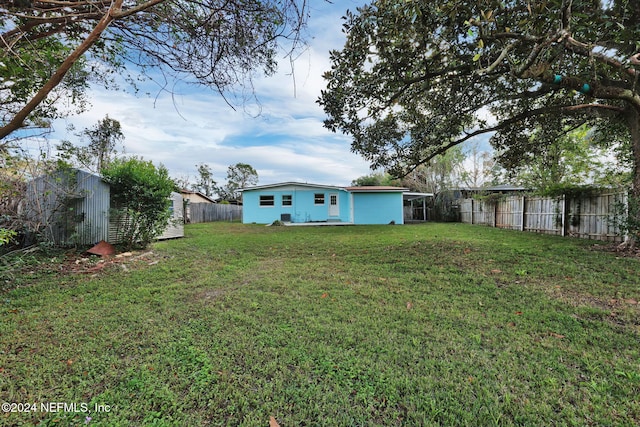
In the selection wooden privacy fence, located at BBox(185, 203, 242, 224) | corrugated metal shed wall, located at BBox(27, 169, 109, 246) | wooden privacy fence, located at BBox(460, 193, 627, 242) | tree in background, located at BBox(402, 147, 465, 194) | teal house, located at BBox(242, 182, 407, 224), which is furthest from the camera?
tree in background, located at BBox(402, 147, 465, 194)

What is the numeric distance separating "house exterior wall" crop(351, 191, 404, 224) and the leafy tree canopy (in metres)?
11.0

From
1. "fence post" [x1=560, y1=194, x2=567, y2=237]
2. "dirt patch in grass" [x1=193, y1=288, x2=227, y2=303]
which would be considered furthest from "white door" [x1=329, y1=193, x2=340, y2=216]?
"dirt patch in grass" [x1=193, y1=288, x2=227, y2=303]

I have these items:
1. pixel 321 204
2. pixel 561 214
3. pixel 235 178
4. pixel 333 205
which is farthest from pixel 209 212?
pixel 561 214

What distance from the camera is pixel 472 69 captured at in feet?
17.5

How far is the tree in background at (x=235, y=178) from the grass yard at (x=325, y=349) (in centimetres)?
3547

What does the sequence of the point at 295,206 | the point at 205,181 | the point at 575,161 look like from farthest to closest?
the point at 205,181
the point at 295,206
the point at 575,161

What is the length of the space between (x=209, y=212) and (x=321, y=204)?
1031 cm

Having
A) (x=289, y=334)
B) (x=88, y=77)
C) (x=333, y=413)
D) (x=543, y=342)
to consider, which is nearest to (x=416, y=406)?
(x=333, y=413)

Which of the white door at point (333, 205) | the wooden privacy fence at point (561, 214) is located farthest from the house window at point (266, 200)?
the wooden privacy fence at point (561, 214)

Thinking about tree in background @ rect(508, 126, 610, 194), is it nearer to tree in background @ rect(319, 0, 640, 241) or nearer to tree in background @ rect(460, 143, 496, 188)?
tree in background @ rect(460, 143, 496, 188)

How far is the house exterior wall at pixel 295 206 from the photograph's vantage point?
18922 mm

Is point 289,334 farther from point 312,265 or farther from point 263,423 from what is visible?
point 312,265

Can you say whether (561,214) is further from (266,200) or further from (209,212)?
(209,212)

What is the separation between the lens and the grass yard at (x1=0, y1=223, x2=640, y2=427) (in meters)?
1.75
